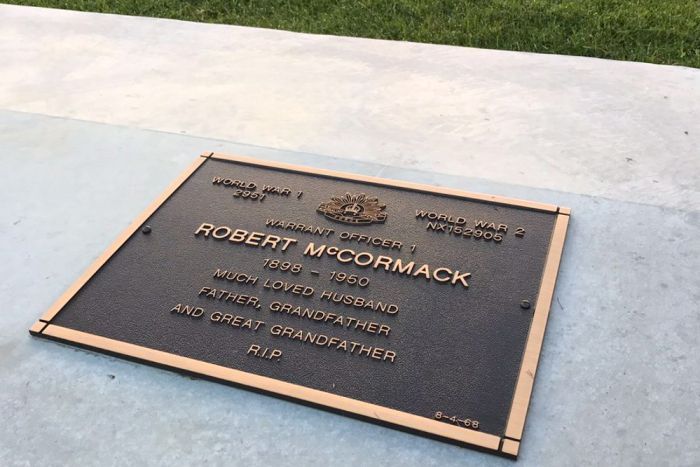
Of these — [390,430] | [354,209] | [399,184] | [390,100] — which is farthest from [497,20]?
[390,430]

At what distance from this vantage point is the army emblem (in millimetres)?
3311

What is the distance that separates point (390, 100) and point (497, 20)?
1403mm

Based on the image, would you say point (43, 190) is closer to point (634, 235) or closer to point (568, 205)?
point (568, 205)

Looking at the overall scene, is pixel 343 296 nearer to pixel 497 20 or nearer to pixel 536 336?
pixel 536 336

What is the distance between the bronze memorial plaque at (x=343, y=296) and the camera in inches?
103

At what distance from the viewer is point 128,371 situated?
2818mm

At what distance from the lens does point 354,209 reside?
3.37m

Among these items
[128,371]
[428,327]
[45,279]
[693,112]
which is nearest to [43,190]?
[45,279]

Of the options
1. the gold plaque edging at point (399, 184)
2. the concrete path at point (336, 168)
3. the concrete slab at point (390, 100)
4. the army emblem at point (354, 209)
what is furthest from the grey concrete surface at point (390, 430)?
the army emblem at point (354, 209)

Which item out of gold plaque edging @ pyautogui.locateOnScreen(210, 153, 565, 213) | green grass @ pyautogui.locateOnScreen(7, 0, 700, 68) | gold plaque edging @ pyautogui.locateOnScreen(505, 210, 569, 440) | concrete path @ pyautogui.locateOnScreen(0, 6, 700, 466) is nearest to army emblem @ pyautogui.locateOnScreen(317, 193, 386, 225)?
gold plaque edging @ pyautogui.locateOnScreen(210, 153, 565, 213)

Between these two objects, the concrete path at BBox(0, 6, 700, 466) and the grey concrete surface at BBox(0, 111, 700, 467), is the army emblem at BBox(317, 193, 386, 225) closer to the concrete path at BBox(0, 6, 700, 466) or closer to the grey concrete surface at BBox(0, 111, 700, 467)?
the concrete path at BBox(0, 6, 700, 466)

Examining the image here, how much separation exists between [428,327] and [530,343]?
1.21ft

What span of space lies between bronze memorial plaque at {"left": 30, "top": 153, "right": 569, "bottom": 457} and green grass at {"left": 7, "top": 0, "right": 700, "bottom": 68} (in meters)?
2.04

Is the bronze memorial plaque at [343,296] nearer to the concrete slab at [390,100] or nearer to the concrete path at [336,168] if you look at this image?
the concrete path at [336,168]
